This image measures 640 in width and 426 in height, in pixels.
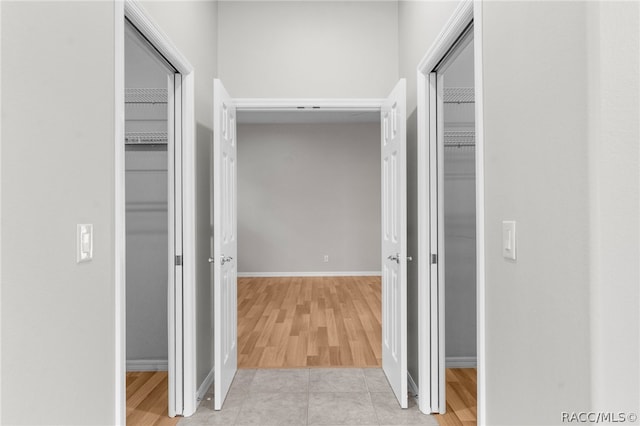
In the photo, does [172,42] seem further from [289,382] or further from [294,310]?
[294,310]

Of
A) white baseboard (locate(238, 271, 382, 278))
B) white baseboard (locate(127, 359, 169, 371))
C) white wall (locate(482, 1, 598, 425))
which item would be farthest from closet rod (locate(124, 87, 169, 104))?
white baseboard (locate(238, 271, 382, 278))

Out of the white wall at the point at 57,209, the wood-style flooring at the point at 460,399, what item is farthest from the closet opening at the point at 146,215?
the wood-style flooring at the point at 460,399

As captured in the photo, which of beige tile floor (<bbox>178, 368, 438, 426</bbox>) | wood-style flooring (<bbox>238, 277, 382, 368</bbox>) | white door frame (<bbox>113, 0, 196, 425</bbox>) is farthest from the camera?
wood-style flooring (<bbox>238, 277, 382, 368</bbox>)

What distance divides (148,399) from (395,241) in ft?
6.32

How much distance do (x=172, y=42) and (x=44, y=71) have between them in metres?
1.20

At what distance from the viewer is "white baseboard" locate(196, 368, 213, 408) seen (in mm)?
2784

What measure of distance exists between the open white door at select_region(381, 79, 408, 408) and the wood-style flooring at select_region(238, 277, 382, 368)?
2.00 feet

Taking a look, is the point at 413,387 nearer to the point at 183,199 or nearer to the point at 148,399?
the point at 148,399

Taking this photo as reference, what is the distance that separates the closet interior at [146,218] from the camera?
330 centimetres

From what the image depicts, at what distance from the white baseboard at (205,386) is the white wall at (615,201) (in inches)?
94.6

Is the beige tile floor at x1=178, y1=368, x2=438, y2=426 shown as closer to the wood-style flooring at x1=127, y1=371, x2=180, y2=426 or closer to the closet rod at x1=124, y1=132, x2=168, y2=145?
the wood-style flooring at x1=127, y1=371, x2=180, y2=426

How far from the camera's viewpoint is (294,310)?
5449 millimetres

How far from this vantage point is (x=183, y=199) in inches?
101

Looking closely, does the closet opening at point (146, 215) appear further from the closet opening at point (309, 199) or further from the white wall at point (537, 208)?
the closet opening at point (309, 199)
